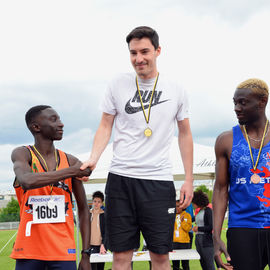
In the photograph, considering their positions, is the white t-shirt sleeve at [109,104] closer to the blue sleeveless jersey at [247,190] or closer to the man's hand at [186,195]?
the man's hand at [186,195]

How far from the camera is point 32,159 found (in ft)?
10.7

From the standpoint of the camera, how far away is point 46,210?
3148mm

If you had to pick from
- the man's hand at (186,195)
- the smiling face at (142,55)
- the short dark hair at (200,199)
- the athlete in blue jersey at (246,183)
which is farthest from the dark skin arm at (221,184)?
the short dark hair at (200,199)

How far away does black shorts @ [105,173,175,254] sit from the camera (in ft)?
8.97

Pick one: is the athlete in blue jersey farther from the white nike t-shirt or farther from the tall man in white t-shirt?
the white nike t-shirt

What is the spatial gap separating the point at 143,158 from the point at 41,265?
118cm

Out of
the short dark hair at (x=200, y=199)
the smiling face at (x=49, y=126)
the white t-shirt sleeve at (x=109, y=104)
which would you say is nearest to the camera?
the white t-shirt sleeve at (x=109, y=104)

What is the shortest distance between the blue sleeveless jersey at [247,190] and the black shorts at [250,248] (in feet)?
0.16

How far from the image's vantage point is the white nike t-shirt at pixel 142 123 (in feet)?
9.12

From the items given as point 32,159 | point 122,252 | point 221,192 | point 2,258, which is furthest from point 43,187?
point 2,258

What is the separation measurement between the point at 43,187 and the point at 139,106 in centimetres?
105

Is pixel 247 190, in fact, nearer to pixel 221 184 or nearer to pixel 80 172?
pixel 221 184

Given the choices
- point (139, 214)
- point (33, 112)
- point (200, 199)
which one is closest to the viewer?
point (139, 214)

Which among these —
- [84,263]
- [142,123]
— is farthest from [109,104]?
[84,263]
